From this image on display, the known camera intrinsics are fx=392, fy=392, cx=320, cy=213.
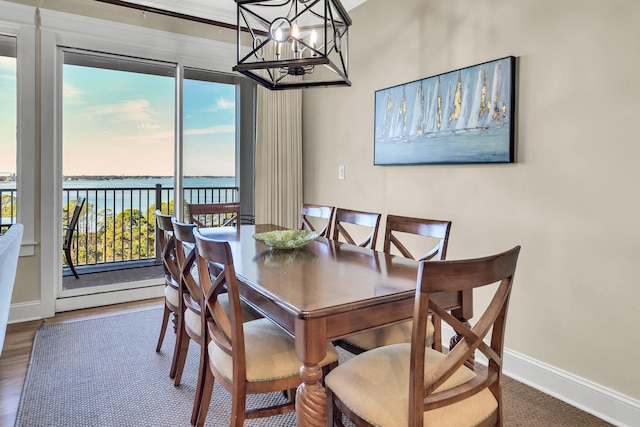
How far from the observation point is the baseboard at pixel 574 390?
1839 mm

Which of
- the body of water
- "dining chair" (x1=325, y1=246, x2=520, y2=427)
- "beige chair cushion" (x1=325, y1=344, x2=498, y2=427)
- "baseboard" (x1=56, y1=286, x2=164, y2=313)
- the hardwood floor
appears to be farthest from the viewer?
the body of water

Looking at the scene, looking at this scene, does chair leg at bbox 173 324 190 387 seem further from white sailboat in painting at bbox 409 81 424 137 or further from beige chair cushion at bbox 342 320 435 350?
white sailboat in painting at bbox 409 81 424 137

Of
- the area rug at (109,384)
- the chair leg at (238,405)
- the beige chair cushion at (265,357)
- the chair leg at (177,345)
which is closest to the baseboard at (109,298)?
the area rug at (109,384)

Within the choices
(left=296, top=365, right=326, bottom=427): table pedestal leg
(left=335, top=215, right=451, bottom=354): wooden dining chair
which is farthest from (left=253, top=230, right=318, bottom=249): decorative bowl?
(left=296, top=365, right=326, bottom=427): table pedestal leg

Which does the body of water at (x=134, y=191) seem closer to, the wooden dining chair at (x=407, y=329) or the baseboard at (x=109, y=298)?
the baseboard at (x=109, y=298)

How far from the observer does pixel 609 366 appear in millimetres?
1901

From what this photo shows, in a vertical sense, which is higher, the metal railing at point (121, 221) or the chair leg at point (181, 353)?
the metal railing at point (121, 221)

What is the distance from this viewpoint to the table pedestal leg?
47.9 inches

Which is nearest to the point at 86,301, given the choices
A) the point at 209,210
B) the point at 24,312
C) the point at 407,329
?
the point at 24,312

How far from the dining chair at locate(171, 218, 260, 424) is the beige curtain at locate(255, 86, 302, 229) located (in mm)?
2042

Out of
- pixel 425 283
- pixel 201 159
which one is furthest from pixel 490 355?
pixel 201 159

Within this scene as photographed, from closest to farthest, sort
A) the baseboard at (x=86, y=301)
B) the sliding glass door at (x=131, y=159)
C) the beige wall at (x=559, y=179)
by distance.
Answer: the beige wall at (x=559, y=179), the baseboard at (x=86, y=301), the sliding glass door at (x=131, y=159)

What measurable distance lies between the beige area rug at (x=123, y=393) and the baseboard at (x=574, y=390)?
5 cm

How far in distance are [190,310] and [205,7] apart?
291 cm
